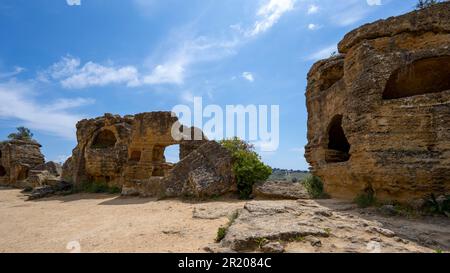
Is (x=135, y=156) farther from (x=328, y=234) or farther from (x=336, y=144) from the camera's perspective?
(x=328, y=234)

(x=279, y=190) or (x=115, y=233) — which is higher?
(x=279, y=190)

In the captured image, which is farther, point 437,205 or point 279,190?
point 279,190

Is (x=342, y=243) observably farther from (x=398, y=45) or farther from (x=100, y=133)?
(x=100, y=133)

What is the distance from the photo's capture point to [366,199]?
A: 7.09 meters

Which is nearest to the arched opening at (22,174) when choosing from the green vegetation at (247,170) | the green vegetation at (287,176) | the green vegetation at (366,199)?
the green vegetation at (287,176)

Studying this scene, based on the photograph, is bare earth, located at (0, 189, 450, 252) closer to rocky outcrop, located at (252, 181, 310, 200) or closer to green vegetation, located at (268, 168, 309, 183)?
rocky outcrop, located at (252, 181, 310, 200)

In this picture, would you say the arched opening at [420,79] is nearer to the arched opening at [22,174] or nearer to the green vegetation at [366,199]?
the green vegetation at [366,199]

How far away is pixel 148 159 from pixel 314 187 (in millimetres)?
9422

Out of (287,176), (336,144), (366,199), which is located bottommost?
(287,176)

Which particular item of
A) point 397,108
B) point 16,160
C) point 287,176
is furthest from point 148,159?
point 287,176

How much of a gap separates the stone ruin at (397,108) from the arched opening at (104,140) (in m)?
14.3

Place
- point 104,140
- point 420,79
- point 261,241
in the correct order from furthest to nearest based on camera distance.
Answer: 1. point 104,140
2. point 420,79
3. point 261,241
